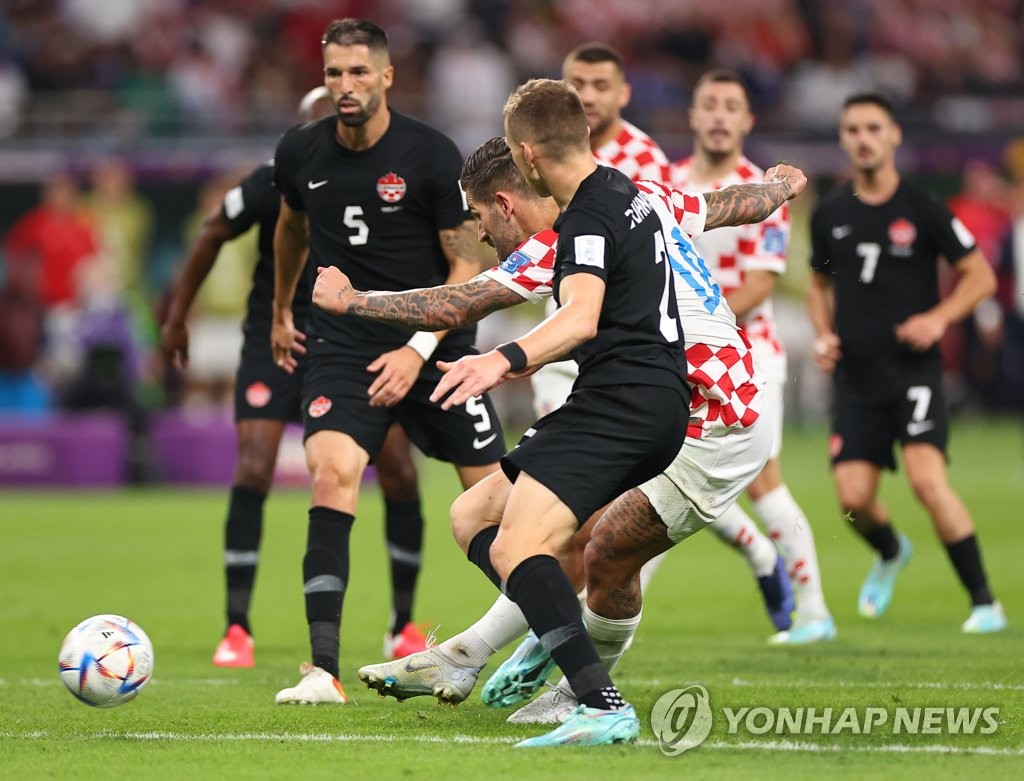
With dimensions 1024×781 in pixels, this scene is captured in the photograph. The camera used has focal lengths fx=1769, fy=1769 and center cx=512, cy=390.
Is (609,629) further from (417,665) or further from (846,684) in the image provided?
(846,684)

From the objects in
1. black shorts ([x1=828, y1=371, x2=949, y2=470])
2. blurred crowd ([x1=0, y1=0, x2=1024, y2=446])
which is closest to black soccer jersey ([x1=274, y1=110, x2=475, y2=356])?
black shorts ([x1=828, y1=371, x2=949, y2=470])

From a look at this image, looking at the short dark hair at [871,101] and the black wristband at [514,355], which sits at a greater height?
the short dark hair at [871,101]

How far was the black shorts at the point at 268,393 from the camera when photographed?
8875mm

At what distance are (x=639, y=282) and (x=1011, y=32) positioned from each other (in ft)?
76.3

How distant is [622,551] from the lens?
642 centimetres

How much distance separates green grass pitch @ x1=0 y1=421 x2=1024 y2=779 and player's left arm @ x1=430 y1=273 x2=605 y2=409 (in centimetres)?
118

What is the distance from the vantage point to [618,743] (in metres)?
5.77

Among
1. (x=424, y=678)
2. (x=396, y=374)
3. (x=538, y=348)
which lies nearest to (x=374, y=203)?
(x=396, y=374)

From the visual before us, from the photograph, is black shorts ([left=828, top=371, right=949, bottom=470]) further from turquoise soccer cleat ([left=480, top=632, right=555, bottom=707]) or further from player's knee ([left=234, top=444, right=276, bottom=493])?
turquoise soccer cleat ([left=480, top=632, right=555, bottom=707])

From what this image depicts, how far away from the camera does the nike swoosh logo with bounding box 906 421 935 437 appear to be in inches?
374

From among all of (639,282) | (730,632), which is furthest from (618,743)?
(730,632)

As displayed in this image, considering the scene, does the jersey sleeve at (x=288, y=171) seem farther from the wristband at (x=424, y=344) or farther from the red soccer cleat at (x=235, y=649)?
the red soccer cleat at (x=235, y=649)

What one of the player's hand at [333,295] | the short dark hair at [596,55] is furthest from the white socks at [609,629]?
the short dark hair at [596,55]

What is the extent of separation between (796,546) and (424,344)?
2.88 metres
